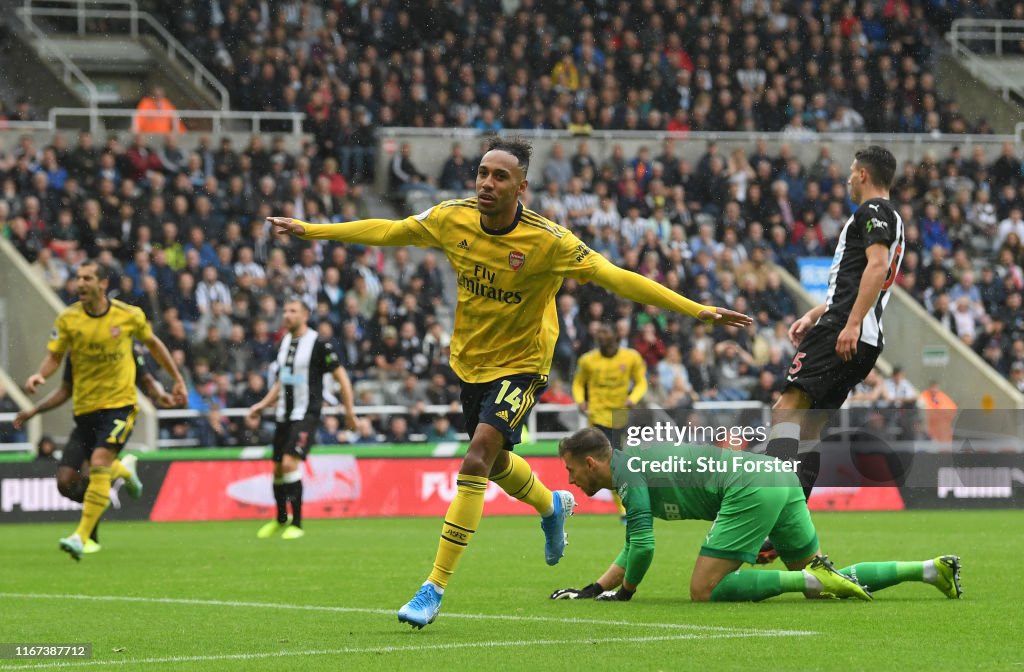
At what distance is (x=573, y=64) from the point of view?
30.6 metres

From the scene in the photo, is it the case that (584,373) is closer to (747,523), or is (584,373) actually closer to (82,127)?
(747,523)

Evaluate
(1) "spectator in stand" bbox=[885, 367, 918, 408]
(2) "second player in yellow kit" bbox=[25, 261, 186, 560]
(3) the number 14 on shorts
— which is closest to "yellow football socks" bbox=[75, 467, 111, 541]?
(2) "second player in yellow kit" bbox=[25, 261, 186, 560]

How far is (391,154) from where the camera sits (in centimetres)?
2734

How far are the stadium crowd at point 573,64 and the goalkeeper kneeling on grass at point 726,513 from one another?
18.9 m

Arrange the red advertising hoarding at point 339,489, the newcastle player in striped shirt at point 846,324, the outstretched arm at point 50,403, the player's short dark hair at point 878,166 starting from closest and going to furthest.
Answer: the newcastle player in striped shirt at point 846,324 → the player's short dark hair at point 878,166 → the outstretched arm at point 50,403 → the red advertising hoarding at point 339,489

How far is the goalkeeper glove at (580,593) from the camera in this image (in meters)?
9.51

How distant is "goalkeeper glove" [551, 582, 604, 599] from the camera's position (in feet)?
31.2

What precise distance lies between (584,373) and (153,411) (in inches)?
256

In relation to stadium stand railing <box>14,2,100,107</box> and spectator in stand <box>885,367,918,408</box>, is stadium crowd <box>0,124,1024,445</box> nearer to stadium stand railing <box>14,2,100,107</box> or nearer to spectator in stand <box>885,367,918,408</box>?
spectator in stand <box>885,367,918,408</box>

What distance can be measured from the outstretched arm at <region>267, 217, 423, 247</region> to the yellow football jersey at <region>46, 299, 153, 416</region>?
5.63 m

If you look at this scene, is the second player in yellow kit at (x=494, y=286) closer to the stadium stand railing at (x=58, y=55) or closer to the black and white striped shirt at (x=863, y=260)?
the black and white striped shirt at (x=863, y=260)

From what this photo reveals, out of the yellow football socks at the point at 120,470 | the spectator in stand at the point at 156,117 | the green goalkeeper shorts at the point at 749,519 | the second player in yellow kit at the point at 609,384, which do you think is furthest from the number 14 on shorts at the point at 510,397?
the spectator in stand at the point at 156,117

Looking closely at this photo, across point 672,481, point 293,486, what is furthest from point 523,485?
point 293,486

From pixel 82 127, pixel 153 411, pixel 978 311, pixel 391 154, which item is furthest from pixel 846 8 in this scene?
pixel 153 411
